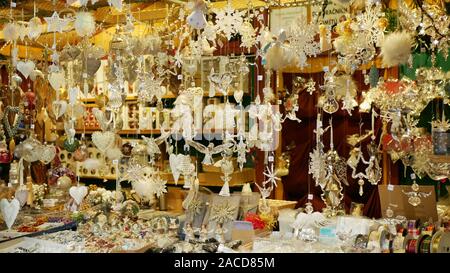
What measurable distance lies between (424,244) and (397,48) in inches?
32.5

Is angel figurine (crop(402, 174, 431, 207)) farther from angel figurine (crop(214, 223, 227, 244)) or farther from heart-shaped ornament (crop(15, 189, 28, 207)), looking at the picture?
heart-shaped ornament (crop(15, 189, 28, 207))

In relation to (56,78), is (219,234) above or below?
below

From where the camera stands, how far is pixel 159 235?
266 cm

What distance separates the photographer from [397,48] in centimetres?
216

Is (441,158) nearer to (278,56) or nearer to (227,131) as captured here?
(278,56)

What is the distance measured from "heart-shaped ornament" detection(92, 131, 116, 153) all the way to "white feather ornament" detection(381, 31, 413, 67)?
1430 millimetres

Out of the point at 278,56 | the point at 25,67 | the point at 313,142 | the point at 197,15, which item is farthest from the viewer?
the point at 313,142

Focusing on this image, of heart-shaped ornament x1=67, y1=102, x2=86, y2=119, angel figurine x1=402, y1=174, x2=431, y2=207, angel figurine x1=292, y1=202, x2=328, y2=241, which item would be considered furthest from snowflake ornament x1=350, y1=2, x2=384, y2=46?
heart-shaped ornament x1=67, y1=102, x2=86, y2=119

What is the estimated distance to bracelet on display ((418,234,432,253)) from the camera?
2.13m

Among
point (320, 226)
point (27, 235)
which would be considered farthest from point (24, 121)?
point (320, 226)

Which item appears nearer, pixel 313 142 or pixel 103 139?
pixel 103 139

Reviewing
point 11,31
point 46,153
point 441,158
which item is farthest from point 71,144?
point 441,158

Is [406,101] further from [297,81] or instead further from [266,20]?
[266,20]

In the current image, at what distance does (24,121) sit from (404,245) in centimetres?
269
